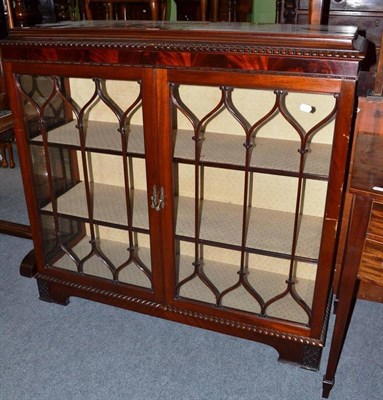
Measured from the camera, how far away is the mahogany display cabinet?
132 cm

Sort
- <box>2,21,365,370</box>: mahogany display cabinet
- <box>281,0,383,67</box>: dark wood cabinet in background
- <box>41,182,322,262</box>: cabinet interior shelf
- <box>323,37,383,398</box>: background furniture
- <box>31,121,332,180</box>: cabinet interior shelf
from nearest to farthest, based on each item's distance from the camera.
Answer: <box>323,37,383,398</box>: background furniture, <box>2,21,365,370</box>: mahogany display cabinet, <box>31,121,332,180</box>: cabinet interior shelf, <box>41,182,322,262</box>: cabinet interior shelf, <box>281,0,383,67</box>: dark wood cabinet in background

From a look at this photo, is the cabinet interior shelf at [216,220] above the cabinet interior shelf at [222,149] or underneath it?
underneath

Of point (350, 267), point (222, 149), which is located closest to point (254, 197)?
point (222, 149)

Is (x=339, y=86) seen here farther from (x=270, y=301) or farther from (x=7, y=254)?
(x=7, y=254)

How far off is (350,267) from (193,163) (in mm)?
582

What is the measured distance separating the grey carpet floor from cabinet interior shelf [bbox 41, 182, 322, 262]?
442 mm

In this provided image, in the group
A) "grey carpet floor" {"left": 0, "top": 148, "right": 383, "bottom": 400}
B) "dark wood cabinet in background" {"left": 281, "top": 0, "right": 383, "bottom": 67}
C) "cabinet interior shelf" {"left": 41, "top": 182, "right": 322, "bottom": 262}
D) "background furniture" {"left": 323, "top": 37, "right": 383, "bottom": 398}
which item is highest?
"dark wood cabinet in background" {"left": 281, "top": 0, "right": 383, "bottom": 67}

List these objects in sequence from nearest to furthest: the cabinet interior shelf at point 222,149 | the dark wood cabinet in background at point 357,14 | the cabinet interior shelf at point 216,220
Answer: the cabinet interior shelf at point 222,149 < the cabinet interior shelf at point 216,220 < the dark wood cabinet in background at point 357,14

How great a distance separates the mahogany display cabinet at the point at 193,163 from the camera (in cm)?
132

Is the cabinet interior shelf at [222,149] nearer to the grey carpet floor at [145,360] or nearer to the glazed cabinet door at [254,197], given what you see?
the glazed cabinet door at [254,197]

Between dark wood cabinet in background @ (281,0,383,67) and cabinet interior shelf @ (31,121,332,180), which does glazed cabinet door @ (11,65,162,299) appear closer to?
cabinet interior shelf @ (31,121,332,180)

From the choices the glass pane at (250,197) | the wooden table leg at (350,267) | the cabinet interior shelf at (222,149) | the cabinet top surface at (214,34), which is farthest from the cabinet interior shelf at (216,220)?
the cabinet top surface at (214,34)

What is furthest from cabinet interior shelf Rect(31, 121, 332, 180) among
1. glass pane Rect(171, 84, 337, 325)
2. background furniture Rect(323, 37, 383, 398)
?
background furniture Rect(323, 37, 383, 398)

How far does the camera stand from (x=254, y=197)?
5.82 feet
